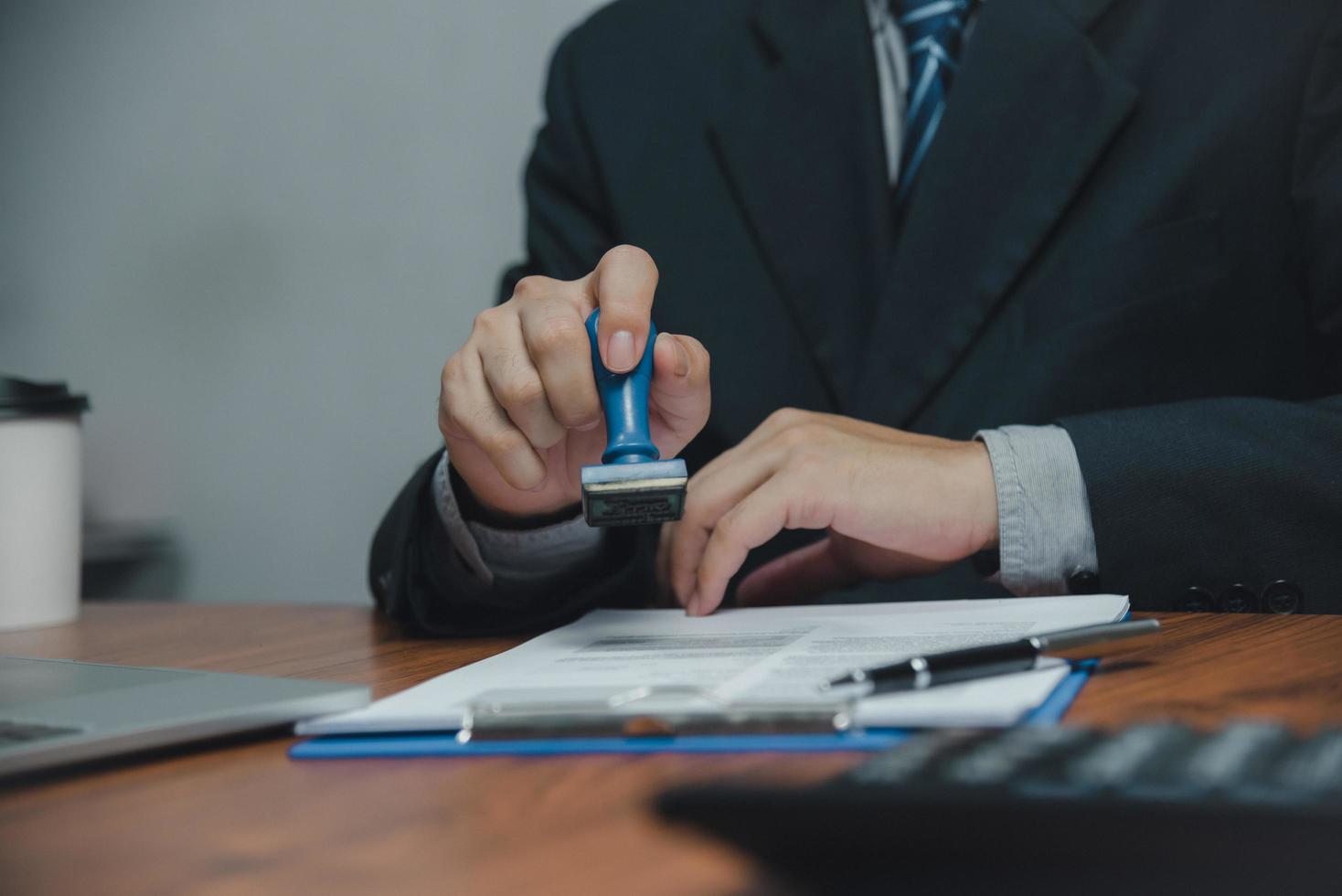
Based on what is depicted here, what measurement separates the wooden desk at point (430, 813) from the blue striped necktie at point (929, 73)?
0.62 meters

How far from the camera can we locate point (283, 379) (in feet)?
5.00

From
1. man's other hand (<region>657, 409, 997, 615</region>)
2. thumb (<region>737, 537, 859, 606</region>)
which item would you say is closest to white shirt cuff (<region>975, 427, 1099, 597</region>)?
man's other hand (<region>657, 409, 997, 615</region>)

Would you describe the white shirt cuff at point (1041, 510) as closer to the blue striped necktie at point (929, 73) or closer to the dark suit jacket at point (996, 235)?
the dark suit jacket at point (996, 235)

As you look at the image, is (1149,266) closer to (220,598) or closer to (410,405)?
(410,405)

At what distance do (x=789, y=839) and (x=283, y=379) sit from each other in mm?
1429

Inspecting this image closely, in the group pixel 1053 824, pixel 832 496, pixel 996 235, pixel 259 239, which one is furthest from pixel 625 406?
pixel 259 239

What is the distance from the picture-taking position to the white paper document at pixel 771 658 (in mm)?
376

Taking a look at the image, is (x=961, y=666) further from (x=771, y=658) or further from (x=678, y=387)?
(x=678, y=387)

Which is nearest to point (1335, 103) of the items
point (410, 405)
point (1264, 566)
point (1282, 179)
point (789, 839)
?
point (1282, 179)

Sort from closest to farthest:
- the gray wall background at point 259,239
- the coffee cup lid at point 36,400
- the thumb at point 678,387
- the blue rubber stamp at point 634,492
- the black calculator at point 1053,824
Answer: the black calculator at point 1053,824
the blue rubber stamp at point 634,492
the thumb at point 678,387
the coffee cup lid at point 36,400
the gray wall background at point 259,239

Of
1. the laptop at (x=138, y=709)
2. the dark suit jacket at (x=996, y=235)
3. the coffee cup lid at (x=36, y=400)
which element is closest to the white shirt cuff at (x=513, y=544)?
the dark suit jacket at (x=996, y=235)

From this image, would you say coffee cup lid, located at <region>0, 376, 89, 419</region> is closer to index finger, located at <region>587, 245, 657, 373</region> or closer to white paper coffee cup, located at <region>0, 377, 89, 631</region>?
white paper coffee cup, located at <region>0, 377, 89, 631</region>

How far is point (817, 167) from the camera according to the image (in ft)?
3.33

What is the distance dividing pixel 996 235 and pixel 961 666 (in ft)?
1.99
